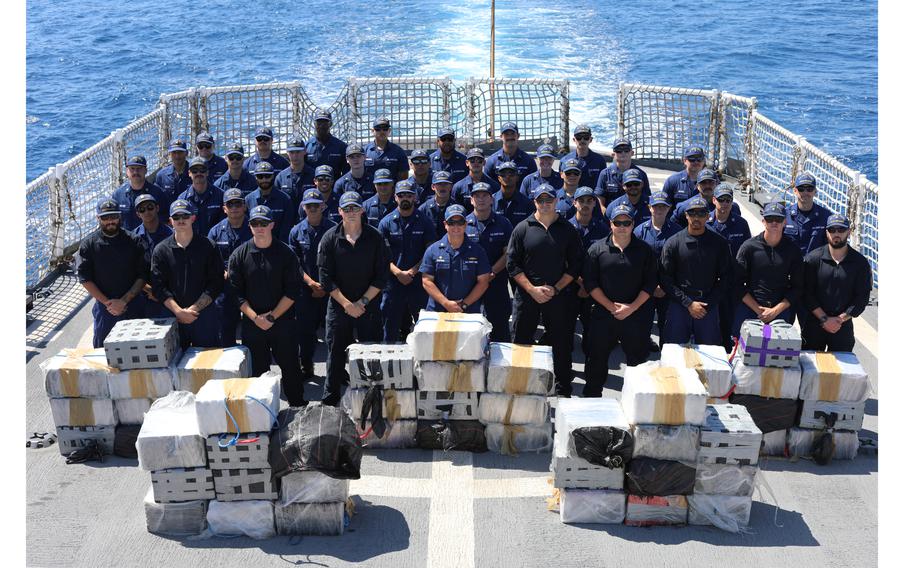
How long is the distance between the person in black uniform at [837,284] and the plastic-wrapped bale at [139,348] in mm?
5578

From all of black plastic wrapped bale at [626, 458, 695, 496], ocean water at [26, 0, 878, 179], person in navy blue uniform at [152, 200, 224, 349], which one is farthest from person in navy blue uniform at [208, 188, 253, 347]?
ocean water at [26, 0, 878, 179]

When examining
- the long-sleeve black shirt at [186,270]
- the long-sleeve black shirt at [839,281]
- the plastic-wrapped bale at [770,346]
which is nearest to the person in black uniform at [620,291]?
the plastic-wrapped bale at [770,346]

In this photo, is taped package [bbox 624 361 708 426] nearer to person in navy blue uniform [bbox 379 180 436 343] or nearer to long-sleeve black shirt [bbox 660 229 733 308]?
long-sleeve black shirt [bbox 660 229 733 308]

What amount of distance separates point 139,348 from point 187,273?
97 cm

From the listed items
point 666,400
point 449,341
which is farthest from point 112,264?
point 666,400

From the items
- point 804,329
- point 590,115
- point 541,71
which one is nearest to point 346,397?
point 804,329

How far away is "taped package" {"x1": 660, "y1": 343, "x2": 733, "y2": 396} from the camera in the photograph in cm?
780

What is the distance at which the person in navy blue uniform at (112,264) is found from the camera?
8688 millimetres

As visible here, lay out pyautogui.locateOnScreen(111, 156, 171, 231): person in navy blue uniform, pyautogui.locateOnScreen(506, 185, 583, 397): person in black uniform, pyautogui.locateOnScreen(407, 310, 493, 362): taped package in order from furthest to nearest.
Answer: pyautogui.locateOnScreen(111, 156, 171, 231): person in navy blue uniform, pyautogui.locateOnScreen(506, 185, 583, 397): person in black uniform, pyautogui.locateOnScreen(407, 310, 493, 362): taped package

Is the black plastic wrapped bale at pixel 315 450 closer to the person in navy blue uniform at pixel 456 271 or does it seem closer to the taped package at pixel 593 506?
the taped package at pixel 593 506

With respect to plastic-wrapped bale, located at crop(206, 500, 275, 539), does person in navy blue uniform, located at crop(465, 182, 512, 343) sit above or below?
above

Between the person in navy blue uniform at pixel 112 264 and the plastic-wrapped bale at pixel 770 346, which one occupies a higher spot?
the person in navy blue uniform at pixel 112 264

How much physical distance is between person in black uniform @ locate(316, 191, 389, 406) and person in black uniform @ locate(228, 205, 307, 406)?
13.2 inches

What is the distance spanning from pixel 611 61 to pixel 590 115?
768 cm
